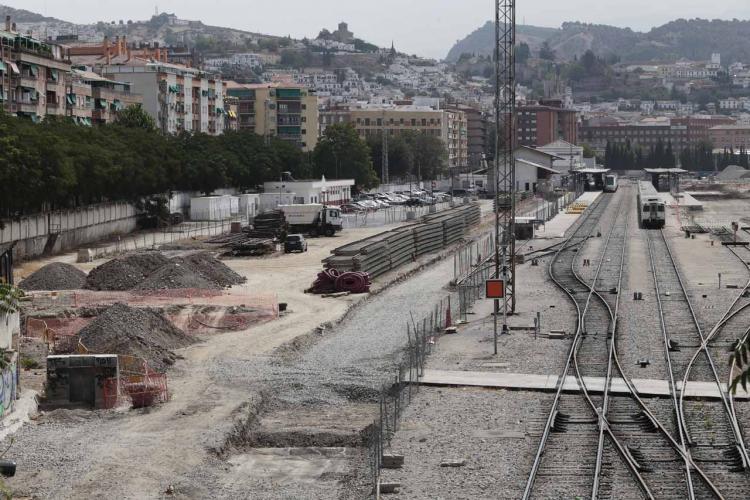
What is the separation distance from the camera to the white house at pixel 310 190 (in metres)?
109

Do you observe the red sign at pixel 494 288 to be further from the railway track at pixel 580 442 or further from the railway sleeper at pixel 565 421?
the railway sleeper at pixel 565 421

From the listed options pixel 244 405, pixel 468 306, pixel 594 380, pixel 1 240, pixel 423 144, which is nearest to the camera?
pixel 244 405

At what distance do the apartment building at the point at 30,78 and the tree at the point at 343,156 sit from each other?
38490 millimetres

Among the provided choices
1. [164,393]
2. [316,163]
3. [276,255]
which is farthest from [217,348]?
[316,163]

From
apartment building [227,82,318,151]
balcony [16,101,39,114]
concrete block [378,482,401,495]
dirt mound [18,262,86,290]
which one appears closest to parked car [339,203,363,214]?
balcony [16,101,39,114]

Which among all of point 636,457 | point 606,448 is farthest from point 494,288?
point 636,457

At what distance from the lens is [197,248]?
233 feet

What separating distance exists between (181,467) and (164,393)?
6.00 meters

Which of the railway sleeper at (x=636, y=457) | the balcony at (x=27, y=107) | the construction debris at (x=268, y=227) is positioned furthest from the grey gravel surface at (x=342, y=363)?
the balcony at (x=27, y=107)

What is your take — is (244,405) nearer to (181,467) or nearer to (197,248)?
(181,467)

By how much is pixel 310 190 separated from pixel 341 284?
197 feet

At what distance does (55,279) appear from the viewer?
165 feet

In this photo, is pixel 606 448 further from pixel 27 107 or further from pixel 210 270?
pixel 27 107

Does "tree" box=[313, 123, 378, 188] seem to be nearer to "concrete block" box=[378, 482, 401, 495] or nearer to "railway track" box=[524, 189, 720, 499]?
"railway track" box=[524, 189, 720, 499]
